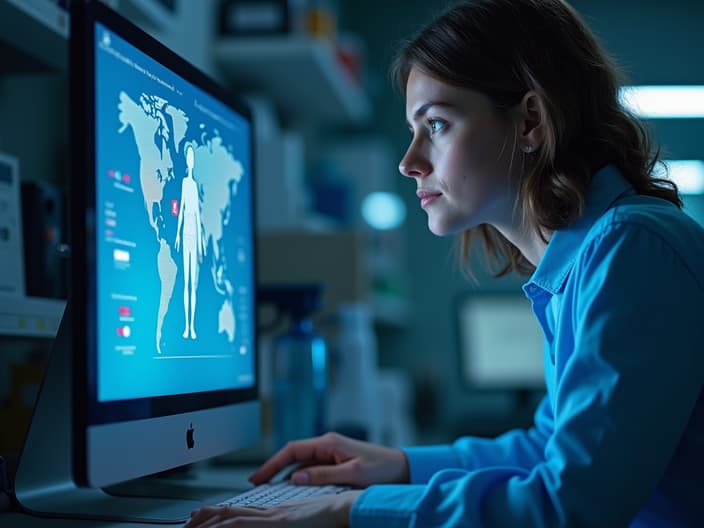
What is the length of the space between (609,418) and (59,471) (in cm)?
58

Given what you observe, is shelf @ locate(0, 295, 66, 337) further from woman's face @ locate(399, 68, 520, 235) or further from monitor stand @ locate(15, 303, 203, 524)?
woman's face @ locate(399, 68, 520, 235)

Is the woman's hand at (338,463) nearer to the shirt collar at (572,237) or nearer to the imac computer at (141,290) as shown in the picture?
the imac computer at (141,290)

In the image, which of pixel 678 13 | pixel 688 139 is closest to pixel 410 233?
pixel 688 139

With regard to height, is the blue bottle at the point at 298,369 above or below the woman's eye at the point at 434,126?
below

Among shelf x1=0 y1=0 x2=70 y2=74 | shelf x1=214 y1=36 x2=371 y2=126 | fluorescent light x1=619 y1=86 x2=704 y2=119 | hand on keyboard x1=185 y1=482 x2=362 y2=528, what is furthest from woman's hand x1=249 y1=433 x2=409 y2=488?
fluorescent light x1=619 y1=86 x2=704 y2=119

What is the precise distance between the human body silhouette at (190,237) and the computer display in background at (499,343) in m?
2.60

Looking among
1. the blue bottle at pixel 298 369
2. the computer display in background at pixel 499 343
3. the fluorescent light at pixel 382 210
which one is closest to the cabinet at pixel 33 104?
the blue bottle at pixel 298 369

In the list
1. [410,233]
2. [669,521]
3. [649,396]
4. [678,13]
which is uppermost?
[678,13]

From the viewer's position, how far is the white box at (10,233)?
3.47ft

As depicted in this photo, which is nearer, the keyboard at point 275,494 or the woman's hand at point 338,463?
the keyboard at point 275,494

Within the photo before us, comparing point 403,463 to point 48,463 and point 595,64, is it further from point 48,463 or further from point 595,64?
point 595,64

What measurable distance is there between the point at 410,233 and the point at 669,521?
3258mm

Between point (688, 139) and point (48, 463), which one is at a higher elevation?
point (688, 139)

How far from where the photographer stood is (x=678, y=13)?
414 cm
